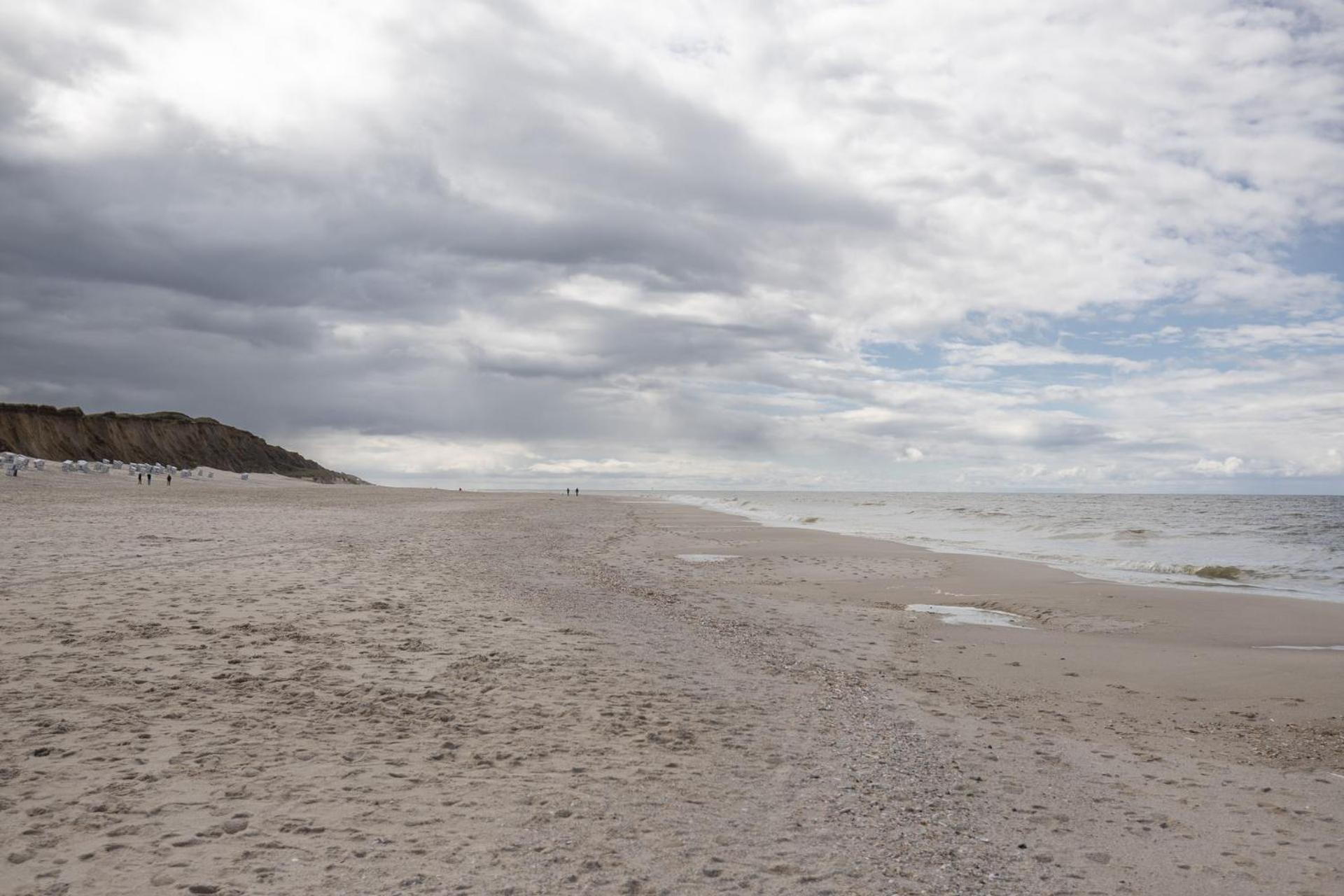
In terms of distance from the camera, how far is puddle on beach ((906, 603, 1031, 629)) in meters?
14.2

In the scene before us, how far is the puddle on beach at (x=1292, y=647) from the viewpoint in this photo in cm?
1224

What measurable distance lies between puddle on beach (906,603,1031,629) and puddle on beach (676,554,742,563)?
822cm

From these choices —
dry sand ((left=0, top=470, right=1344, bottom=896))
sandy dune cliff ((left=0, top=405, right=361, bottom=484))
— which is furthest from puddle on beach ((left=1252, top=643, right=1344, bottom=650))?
sandy dune cliff ((left=0, top=405, right=361, bottom=484))

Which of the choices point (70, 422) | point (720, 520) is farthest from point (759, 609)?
point (70, 422)

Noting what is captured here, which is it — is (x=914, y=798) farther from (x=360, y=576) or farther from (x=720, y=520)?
(x=720, y=520)

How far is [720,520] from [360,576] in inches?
1347

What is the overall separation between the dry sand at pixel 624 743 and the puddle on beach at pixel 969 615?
63 centimetres

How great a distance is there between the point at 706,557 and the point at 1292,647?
14978 millimetres

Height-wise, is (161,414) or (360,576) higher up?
(161,414)

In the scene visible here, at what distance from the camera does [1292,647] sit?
12.4 m

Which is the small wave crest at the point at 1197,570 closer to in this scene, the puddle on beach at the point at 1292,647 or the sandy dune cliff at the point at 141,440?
the puddle on beach at the point at 1292,647

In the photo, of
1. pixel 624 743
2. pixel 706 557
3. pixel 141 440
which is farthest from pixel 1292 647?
pixel 141 440

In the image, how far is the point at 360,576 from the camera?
14852 millimetres

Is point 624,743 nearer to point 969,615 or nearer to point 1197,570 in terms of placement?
point 969,615
